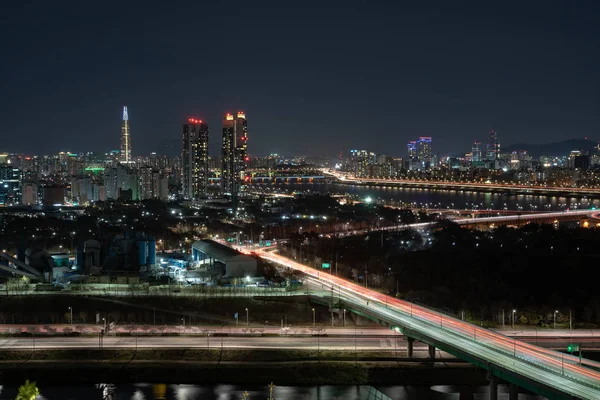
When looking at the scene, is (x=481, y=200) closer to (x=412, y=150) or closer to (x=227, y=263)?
(x=227, y=263)

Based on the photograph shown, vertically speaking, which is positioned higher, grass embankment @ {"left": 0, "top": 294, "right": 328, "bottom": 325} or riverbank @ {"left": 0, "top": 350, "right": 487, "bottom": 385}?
grass embankment @ {"left": 0, "top": 294, "right": 328, "bottom": 325}

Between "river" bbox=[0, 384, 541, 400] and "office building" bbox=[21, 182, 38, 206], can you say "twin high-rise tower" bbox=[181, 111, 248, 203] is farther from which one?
"river" bbox=[0, 384, 541, 400]

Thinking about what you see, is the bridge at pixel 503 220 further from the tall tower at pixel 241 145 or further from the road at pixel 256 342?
the tall tower at pixel 241 145

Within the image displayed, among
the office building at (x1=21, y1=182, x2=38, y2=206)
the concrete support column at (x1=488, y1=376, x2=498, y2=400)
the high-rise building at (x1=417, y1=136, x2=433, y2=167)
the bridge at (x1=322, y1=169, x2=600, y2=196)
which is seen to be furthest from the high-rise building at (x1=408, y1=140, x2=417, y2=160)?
the concrete support column at (x1=488, y1=376, x2=498, y2=400)

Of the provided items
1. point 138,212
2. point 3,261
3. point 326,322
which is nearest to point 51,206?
point 138,212

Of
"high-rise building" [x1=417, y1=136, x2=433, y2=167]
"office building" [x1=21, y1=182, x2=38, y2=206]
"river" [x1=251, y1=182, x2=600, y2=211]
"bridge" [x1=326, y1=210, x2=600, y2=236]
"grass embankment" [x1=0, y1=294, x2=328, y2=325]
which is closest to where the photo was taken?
"grass embankment" [x1=0, y1=294, x2=328, y2=325]

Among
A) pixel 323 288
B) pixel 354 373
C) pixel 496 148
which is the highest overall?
pixel 496 148

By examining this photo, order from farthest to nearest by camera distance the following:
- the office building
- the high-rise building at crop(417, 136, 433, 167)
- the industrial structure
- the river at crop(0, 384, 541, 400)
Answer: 1. the high-rise building at crop(417, 136, 433, 167)
2. the office building
3. the industrial structure
4. the river at crop(0, 384, 541, 400)

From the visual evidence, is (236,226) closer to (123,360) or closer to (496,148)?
(123,360)
